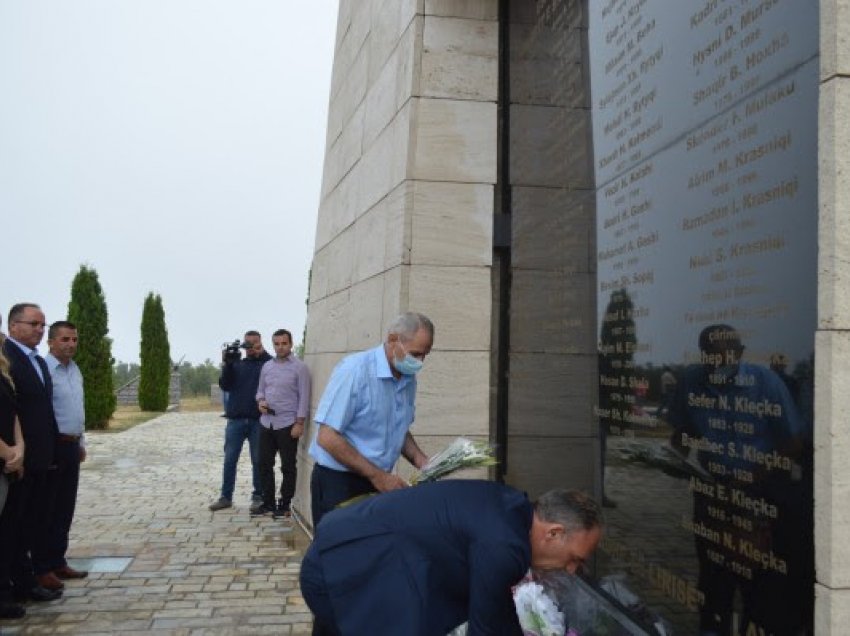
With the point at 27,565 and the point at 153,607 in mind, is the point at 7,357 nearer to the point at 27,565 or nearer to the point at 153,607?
the point at 27,565

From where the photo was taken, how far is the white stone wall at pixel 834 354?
172 cm

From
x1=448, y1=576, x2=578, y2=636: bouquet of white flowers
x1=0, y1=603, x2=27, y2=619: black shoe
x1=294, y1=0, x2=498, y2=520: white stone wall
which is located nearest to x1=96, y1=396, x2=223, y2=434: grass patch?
x1=0, y1=603, x2=27, y2=619: black shoe

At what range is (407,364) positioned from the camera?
12.2 ft

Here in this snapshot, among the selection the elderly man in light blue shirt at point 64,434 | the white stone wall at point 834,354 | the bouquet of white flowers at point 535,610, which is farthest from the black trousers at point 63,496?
the white stone wall at point 834,354

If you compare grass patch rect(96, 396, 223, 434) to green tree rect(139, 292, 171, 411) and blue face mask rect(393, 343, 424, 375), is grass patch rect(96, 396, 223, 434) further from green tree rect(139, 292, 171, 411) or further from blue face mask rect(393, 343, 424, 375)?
blue face mask rect(393, 343, 424, 375)

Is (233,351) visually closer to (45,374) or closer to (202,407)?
(45,374)

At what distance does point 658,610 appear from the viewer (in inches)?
106

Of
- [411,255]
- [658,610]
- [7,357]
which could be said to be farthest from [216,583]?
[658,610]

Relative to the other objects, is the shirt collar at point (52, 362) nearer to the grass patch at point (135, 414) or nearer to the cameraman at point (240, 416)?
the cameraman at point (240, 416)

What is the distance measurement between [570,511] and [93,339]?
2196cm

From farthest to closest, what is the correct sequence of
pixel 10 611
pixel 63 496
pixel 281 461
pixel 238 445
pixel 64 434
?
1. pixel 238 445
2. pixel 281 461
3. pixel 63 496
4. pixel 64 434
5. pixel 10 611

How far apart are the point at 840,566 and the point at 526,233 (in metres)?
3.06

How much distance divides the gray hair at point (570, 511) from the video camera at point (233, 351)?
6864 millimetres

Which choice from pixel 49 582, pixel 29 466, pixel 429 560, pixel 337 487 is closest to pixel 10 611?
pixel 49 582
